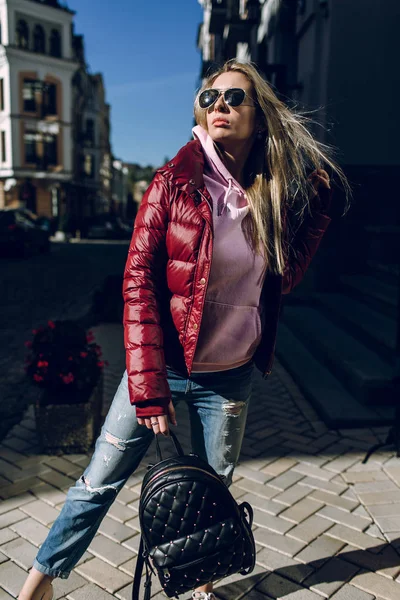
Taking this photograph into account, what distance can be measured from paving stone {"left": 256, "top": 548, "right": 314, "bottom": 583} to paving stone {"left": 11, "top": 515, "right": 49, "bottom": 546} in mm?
1151

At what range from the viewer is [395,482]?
3.78m

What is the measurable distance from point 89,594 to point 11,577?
396 millimetres

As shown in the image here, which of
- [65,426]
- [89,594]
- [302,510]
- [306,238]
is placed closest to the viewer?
[306,238]

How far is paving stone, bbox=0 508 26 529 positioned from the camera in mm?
3215

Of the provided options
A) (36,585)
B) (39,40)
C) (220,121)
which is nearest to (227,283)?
(220,121)

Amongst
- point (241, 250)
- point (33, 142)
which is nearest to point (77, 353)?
point (241, 250)

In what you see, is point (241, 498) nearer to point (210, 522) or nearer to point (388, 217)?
point (210, 522)

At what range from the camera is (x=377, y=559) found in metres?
2.95

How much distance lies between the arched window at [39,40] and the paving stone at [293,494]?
44145 millimetres

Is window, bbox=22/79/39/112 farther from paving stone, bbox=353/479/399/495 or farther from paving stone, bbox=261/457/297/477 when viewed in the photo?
paving stone, bbox=353/479/399/495

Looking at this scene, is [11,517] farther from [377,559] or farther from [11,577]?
[377,559]

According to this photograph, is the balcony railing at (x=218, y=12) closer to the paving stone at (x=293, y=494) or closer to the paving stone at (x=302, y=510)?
the paving stone at (x=293, y=494)

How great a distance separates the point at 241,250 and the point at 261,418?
3111 mm

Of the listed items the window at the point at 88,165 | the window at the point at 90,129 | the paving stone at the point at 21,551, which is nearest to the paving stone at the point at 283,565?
the paving stone at the point at 21,551
